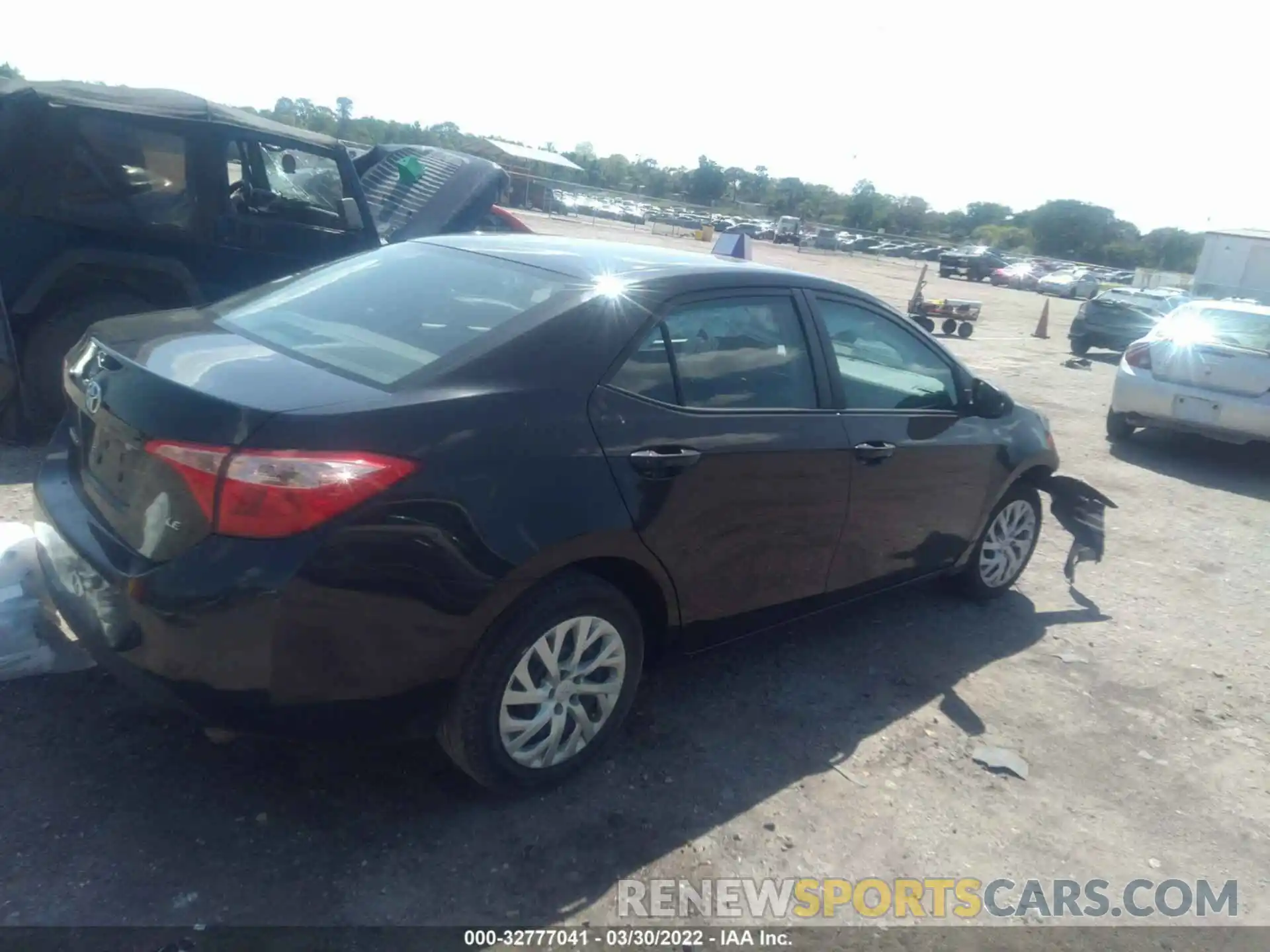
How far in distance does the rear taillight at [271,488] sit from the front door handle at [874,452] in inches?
83.9

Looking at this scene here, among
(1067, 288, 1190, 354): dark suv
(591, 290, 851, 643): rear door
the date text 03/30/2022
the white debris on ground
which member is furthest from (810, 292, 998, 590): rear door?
(1067, 288, 1190, 354): dark suv

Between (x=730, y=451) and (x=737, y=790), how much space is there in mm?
1171

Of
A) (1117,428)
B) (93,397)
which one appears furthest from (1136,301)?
(93,397)

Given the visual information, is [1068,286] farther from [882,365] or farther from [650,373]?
[650,373]

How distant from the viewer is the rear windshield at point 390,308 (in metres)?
3.06

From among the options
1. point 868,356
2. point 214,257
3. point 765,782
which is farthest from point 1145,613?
point 214,257

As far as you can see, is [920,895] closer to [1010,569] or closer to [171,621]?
[171,621]

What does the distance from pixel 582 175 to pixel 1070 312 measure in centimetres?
4903

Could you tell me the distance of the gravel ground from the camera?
2.79 metres

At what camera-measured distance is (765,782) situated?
354 cm

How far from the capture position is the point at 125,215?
6.04m

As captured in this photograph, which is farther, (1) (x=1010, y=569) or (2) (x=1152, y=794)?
(1) (x=1010, y=569)

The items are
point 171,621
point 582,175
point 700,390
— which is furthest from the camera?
point 582,175

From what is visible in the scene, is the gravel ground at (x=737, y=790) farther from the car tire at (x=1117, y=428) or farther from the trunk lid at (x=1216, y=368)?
the car tire at (x=1117, y=428)
